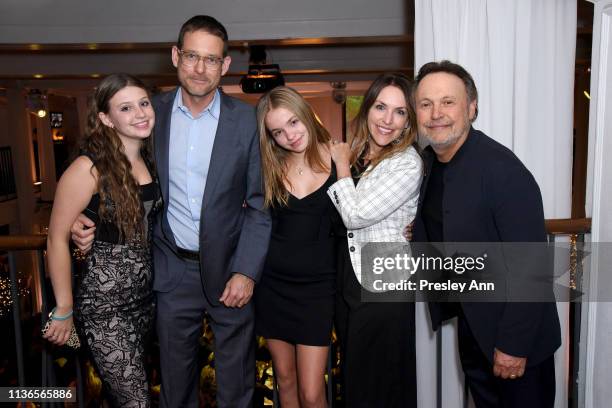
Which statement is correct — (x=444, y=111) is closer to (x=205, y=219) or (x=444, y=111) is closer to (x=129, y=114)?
(x=205, y=219)

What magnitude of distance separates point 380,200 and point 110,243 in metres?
1.02

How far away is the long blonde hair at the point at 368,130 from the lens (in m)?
2.17

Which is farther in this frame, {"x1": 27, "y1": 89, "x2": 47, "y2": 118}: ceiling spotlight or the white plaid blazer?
{"x1": 27, "y1": 89, "x2": 47, "y2": 118}: ceiling spotlight

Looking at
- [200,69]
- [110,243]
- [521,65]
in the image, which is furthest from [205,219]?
[521,65]

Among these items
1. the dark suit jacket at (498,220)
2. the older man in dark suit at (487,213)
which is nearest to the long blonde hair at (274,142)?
the older man in dark suit at (487,213)

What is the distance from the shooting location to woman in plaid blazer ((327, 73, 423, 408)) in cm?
210

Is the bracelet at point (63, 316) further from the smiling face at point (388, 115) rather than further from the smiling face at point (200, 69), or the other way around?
the smiling face at point (388, 115)

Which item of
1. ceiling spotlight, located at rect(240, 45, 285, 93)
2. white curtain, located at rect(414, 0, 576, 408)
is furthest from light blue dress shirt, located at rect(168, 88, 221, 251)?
ceiling spotlight, located at rect(240, 45, 285, 93)

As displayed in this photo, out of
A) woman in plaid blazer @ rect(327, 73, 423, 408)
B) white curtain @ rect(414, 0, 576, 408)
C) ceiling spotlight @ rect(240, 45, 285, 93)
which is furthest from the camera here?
ceiling spotlight @ rect(240, 45, 285, 93)

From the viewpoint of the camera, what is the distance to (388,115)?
2.16m

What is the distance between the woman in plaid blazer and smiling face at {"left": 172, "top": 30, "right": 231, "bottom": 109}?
56cm

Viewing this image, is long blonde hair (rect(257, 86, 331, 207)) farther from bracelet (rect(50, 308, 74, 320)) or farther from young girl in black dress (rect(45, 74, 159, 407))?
bracelet (rect(50, 308, 74, 320))

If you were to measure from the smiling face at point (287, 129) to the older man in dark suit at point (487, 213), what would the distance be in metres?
0.47

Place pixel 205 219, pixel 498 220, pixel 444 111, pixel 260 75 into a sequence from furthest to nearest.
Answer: pixel 260 75 → pixel 205 219 → pixel 444 111 → pixel 498 220
